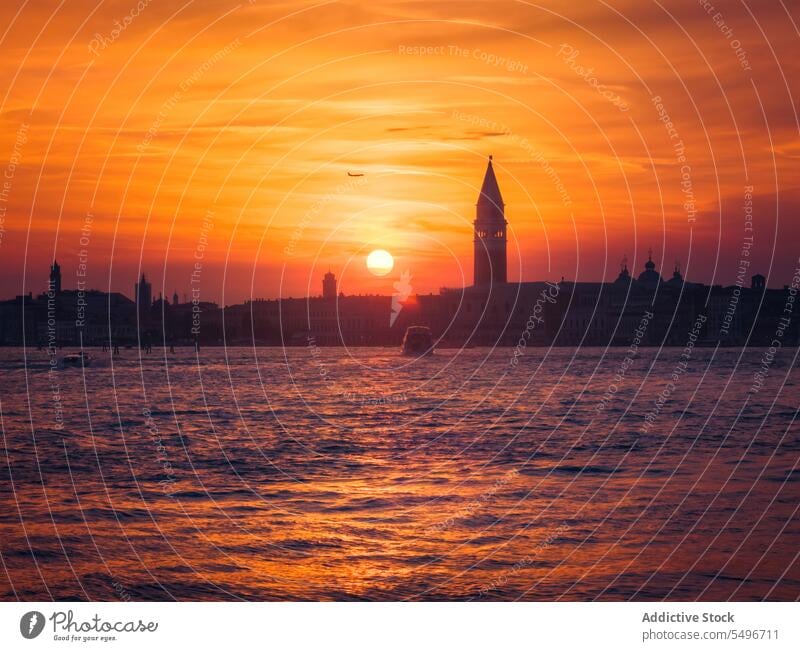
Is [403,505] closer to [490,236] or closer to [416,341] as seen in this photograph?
[416,341]

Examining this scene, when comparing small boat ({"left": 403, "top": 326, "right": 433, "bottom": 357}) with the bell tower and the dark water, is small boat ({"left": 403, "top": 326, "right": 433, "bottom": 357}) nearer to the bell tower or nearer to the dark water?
the bell tower

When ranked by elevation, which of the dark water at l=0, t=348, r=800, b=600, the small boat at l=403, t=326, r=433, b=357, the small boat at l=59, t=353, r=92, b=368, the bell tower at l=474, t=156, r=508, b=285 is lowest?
the dark water at l=0, t=348, r=800, b=600

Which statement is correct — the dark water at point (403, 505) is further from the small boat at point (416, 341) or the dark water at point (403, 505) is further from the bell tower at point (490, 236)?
the bell tower at point (490, 236)

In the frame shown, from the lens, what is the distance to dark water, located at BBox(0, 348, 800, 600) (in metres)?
13.3

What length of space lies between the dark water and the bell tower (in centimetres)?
11153

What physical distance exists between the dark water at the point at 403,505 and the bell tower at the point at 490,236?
111531 millimetres

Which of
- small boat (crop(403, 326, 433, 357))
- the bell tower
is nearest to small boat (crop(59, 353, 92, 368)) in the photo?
small boat (crop(403, 326, 433, 357))

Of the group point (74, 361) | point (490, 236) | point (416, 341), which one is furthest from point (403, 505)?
point (490, 236)

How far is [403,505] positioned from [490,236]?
14607 centimetres

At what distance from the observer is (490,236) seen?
537 feet

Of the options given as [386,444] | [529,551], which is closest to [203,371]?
[386,444]

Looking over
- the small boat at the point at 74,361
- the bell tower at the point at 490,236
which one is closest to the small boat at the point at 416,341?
the bell tower at the point at 490,236

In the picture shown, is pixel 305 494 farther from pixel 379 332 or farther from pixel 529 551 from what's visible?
pixel 379 332

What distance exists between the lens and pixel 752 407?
4656cm
